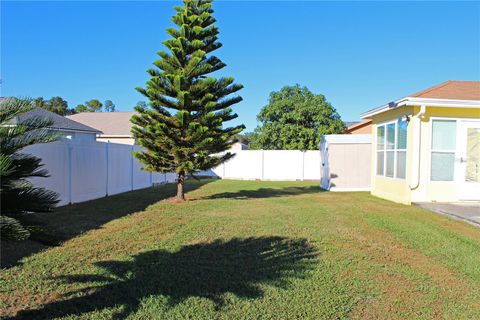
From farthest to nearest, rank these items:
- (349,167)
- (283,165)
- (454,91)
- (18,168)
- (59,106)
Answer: (59,106)
(283,165)
(349,167)
(454,91)
(18,168)

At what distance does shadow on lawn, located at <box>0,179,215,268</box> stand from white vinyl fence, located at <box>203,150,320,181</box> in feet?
38.6

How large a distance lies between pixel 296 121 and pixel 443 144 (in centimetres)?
1704

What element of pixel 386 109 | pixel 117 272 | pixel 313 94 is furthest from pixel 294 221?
pixel 313 94

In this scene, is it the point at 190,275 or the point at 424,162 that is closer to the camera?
the point at 190,275

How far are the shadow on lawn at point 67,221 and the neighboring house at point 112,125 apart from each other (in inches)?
515

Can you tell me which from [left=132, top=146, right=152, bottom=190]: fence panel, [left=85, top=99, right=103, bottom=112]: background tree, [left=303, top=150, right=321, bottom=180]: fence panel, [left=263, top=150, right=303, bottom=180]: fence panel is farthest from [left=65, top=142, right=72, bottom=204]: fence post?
[left=85, top=99, right=103, bottom=112]: background tree

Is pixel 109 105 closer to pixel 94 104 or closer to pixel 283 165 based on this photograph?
pixel 94 104

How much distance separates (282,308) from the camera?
145 inches

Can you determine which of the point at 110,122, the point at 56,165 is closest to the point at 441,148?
the point at 56,165

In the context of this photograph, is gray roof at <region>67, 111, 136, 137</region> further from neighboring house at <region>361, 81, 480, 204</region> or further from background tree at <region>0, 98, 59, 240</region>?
background tree at <region>0, 98, 59, 240</region>

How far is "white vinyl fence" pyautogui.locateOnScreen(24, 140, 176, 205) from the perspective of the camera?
29.4 ft

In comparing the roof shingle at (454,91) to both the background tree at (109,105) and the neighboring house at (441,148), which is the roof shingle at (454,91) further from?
the background tree at (109,105)

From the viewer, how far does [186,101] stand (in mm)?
11219

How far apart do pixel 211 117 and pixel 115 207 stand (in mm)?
3776
